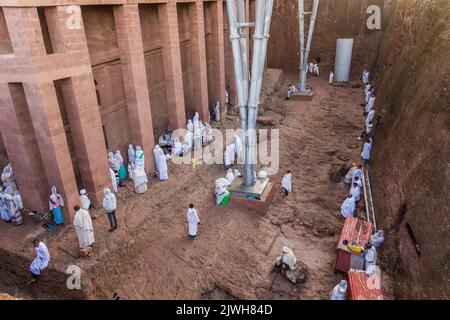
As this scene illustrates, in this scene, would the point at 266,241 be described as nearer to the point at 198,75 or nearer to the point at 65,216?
the point at 65,216

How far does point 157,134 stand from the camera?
12.4m

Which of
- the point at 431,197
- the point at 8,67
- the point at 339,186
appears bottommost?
the point at 339,186

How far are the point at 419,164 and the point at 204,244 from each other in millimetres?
5036

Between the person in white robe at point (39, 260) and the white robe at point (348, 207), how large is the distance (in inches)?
275

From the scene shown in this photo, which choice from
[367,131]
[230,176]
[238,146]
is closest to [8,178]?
[230,176]

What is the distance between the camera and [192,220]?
8.09m

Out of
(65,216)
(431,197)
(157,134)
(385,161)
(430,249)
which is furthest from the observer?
(157,134)

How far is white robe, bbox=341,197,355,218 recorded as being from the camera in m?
8.80

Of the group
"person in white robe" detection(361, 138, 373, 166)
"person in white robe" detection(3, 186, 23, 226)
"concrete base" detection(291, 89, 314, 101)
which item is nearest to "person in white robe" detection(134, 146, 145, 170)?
"person in white robe" detection(3, 186, 23, 226)

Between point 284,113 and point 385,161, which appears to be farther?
→ point 284,113

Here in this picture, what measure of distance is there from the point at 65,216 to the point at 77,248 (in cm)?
104

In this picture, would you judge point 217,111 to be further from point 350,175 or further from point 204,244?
point 204,244

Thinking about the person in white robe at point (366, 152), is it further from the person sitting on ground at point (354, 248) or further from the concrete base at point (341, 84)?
the concrete base at point (341, 84)

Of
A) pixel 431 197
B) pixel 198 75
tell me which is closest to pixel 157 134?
pixel 198 75
